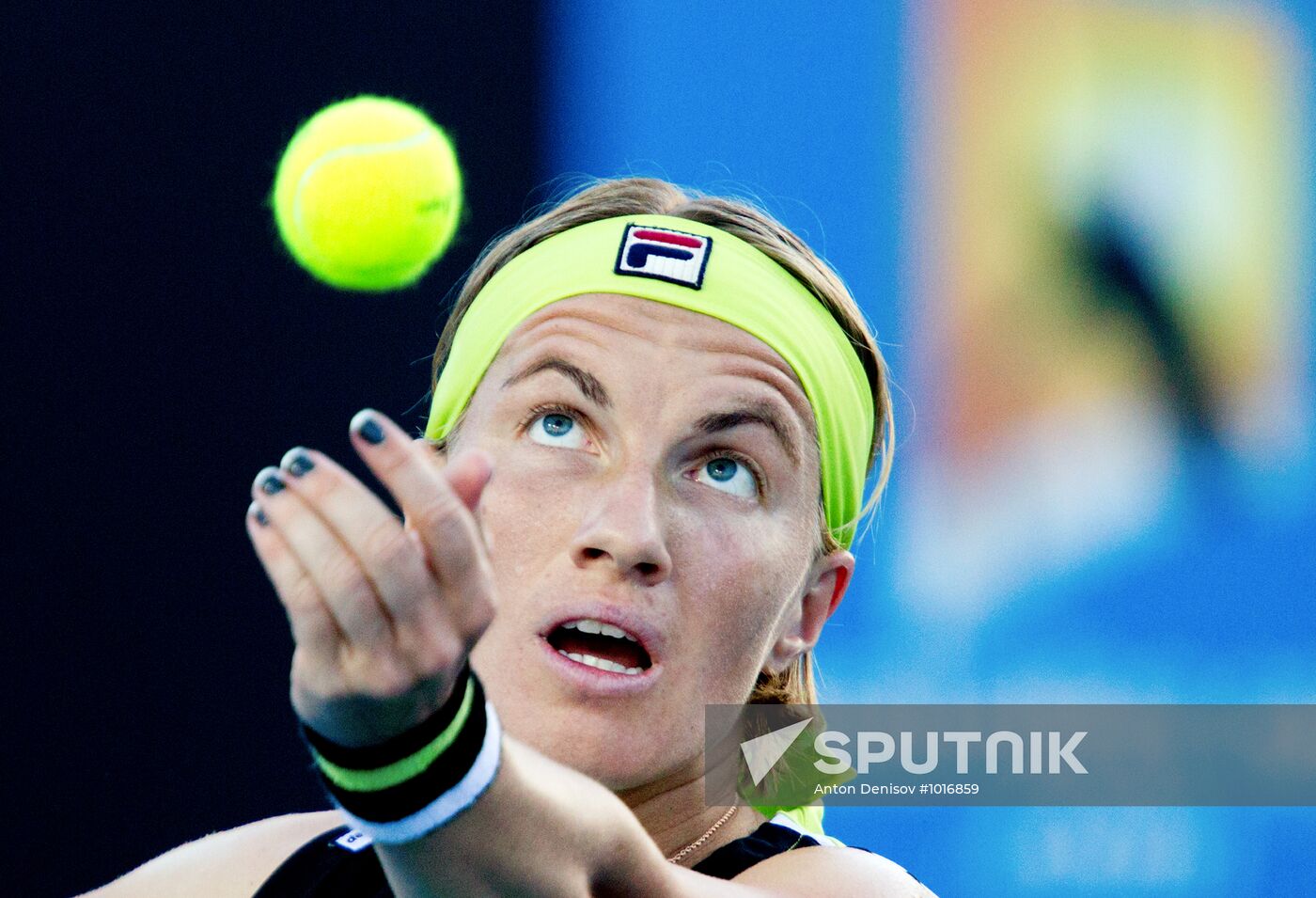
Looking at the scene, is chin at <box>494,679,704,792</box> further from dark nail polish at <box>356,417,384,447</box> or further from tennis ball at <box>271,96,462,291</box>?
tennis ball at <box>271,96,462,291</box>

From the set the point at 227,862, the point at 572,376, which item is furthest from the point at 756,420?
the point at 227,862

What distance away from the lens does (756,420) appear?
4.80 ft

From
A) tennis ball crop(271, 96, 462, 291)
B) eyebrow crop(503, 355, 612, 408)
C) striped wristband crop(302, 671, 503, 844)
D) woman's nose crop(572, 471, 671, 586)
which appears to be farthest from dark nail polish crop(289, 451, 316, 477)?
tennis ball crop(271, 96, 462, 291)

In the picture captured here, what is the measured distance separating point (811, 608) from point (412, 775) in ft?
3.04

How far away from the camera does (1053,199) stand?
286cm

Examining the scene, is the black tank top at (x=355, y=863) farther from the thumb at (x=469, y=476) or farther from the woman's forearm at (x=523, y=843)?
the thumb at (x=469, y=476)

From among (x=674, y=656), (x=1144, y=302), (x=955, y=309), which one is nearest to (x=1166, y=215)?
(x=1144, y=302)

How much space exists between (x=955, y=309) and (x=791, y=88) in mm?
509

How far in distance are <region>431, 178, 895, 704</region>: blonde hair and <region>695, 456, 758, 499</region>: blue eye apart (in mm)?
205

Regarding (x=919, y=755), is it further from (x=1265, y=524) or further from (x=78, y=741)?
(x=78, y=741)

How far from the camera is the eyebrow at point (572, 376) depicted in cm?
142

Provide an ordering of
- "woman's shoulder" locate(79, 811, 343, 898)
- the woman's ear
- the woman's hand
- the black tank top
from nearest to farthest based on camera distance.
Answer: the woman's hand
the black tank top
"woman's shoulder" locate(79, 811, 343, 898)
the woman's ear

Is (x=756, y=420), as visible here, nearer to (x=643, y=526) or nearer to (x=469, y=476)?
(x=643, y=526)

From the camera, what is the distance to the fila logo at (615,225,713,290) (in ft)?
5.02
